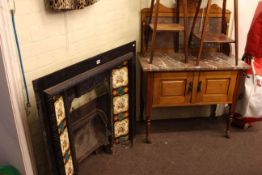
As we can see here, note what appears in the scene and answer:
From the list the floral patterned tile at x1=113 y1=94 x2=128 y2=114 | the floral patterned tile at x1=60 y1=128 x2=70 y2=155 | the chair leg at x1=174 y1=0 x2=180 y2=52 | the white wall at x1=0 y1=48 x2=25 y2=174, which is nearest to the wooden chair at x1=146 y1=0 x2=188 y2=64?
the chair leg at x1=174 y1=0 x2=180 y2=52

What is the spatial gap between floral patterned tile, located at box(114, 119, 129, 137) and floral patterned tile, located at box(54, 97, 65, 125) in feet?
2.29

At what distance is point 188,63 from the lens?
7.01 ft

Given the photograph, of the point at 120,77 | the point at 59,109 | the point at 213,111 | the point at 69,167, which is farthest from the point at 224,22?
the point at 69,167

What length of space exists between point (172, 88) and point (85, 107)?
71cm

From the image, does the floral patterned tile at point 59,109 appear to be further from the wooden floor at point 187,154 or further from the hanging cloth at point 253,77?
the hanging cloth at point 253,77

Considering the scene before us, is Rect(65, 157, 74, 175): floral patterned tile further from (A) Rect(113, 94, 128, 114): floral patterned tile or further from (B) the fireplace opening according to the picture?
(A) Rect(113, 94, 128, 114): floral patterned tile

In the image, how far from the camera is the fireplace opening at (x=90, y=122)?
189 centimetres

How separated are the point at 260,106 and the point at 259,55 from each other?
447 mm

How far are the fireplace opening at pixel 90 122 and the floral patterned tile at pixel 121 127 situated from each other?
9cm

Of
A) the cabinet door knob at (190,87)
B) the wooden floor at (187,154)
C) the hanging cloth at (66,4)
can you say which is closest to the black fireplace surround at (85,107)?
the wooden floor at (187,154)

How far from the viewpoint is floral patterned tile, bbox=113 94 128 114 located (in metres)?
2.11

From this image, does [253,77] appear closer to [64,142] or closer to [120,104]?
[120,104]

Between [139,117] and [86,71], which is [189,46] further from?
[86,71]

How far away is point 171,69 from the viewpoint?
6.63 feet
